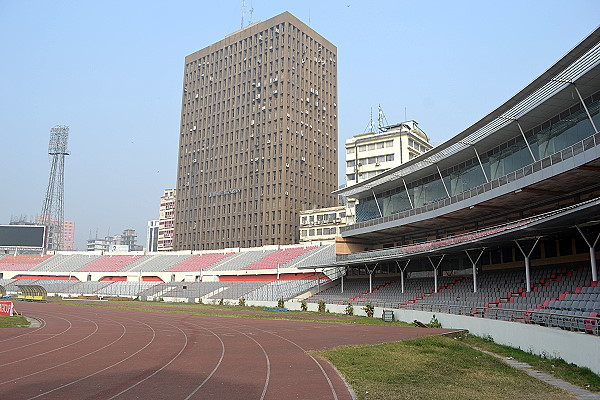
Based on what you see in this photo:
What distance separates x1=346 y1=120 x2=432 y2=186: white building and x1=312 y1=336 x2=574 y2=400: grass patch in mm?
62002

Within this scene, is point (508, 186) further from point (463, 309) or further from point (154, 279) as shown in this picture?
point (154, 279)

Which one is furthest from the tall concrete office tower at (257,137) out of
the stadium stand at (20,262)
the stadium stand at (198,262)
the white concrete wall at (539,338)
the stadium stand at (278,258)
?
the white concrete wall at (539,338)

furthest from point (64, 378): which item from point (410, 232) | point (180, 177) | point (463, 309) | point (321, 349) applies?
point (180, 177)

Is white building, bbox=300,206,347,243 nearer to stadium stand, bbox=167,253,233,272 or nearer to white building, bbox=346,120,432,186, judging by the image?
white building, bbox=346,120,432,186

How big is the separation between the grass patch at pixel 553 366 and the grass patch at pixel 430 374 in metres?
1.13

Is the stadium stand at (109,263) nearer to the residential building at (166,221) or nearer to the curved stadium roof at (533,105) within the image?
the residential building at (166,221)

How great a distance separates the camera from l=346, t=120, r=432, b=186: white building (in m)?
80.4

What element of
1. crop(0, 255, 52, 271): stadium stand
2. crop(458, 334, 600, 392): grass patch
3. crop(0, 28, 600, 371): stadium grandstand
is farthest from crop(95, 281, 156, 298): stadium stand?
crop(458, 334, 600, 392): grass patch

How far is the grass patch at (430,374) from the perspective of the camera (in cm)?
1217

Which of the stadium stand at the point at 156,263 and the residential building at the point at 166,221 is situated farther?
the residential building at the point at 166,221

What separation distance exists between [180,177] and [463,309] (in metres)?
102

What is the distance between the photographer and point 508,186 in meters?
31.0

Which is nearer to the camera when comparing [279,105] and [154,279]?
[154,279]

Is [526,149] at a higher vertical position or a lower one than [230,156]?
lower
